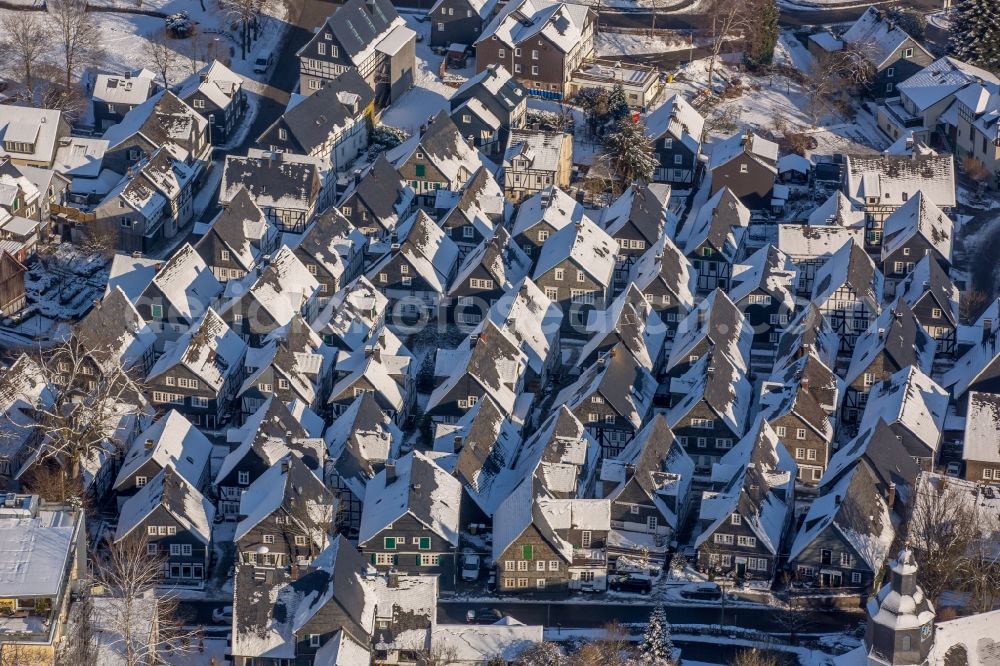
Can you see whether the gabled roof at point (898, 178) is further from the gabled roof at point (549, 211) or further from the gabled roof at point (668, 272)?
the gabled roof at point (549, 211)

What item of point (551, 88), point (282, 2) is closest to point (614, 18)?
point (551, 88)

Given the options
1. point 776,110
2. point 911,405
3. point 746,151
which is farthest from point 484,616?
point 776,110

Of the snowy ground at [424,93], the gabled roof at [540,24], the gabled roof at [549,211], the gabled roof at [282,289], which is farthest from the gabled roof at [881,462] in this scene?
the gabled roof at [540,24]

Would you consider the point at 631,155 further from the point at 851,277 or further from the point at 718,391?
the point at 718,391

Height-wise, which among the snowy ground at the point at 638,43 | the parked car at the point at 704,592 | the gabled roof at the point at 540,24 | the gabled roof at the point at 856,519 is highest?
the gabled roof at the point at 540,24

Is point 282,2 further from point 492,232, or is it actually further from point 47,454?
point 47,454

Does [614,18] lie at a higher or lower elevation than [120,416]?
higher
